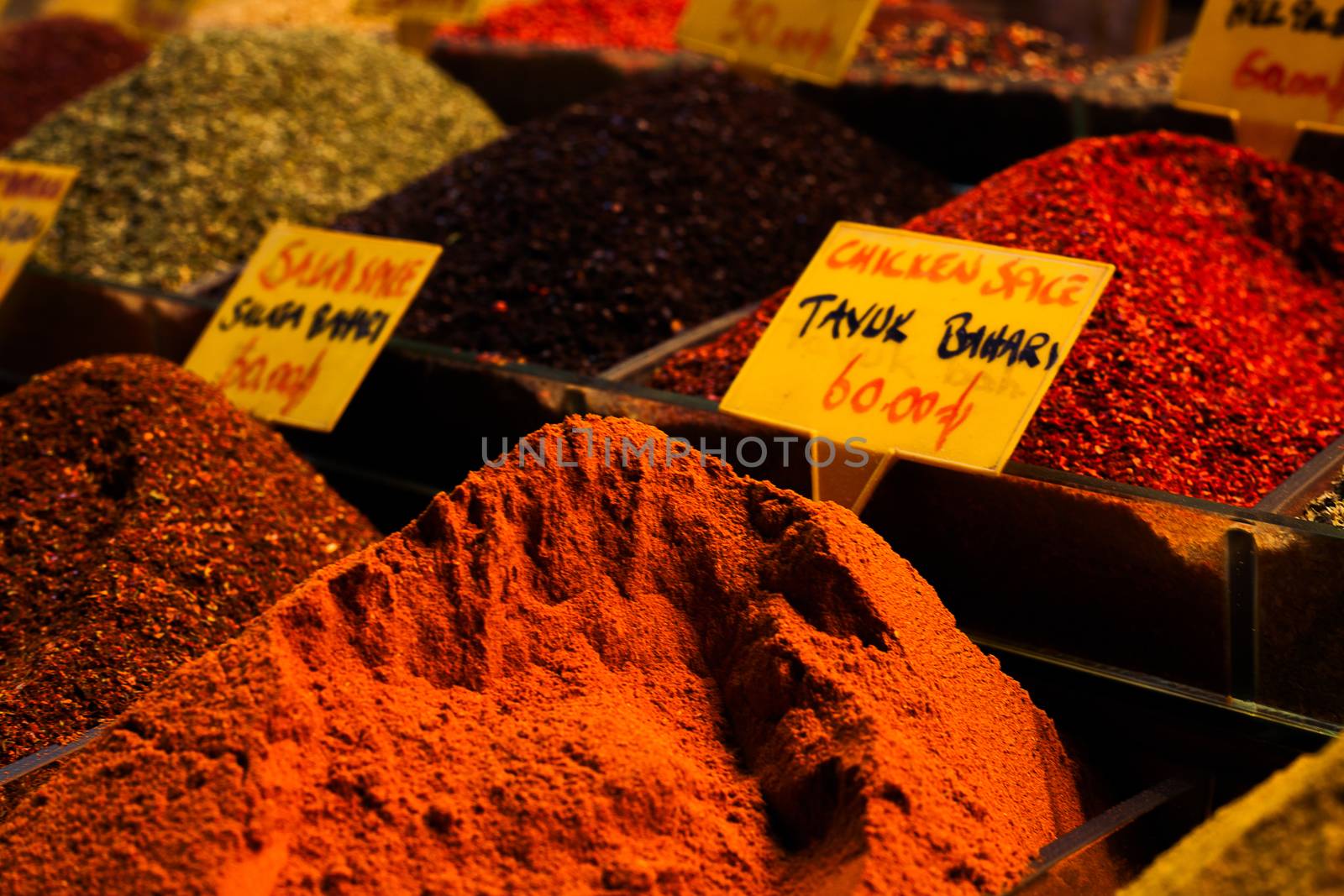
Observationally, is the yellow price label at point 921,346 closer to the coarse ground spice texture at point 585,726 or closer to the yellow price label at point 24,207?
the coarse ground spice texture at point 585,726

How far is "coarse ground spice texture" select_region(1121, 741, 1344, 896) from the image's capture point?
524 mm

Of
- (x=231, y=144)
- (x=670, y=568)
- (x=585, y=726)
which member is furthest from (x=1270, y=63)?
(x=231, y=144)

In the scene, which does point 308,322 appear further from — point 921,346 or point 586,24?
point 586,24

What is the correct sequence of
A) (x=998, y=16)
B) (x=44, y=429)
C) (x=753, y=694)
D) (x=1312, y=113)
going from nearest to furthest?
(x=753, y=694) < (x=44, y=429) < (x=1312, y=113) < (x=998, y=16)

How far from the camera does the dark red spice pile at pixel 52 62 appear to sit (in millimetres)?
2807

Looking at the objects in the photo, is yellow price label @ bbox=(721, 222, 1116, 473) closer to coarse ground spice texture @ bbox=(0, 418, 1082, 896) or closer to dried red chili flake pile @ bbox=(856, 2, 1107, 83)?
coarse ground spice texture @ bbox=(0, 418, 1082, 896)

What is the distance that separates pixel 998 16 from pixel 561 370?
101 inches

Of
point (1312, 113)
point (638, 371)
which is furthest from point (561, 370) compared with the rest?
point (1312, 113)

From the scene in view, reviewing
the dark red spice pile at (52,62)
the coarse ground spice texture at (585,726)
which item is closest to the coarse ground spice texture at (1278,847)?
the coarse ground spice texture at (585,726)

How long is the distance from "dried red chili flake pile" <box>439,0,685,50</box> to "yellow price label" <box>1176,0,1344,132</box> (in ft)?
4.03

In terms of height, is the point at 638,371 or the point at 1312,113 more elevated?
the point at 1312,113

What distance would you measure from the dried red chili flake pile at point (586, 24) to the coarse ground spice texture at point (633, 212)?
2.13 ft

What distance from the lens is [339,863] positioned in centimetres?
70

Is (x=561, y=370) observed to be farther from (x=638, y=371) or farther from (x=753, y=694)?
(x=753, y=694)
